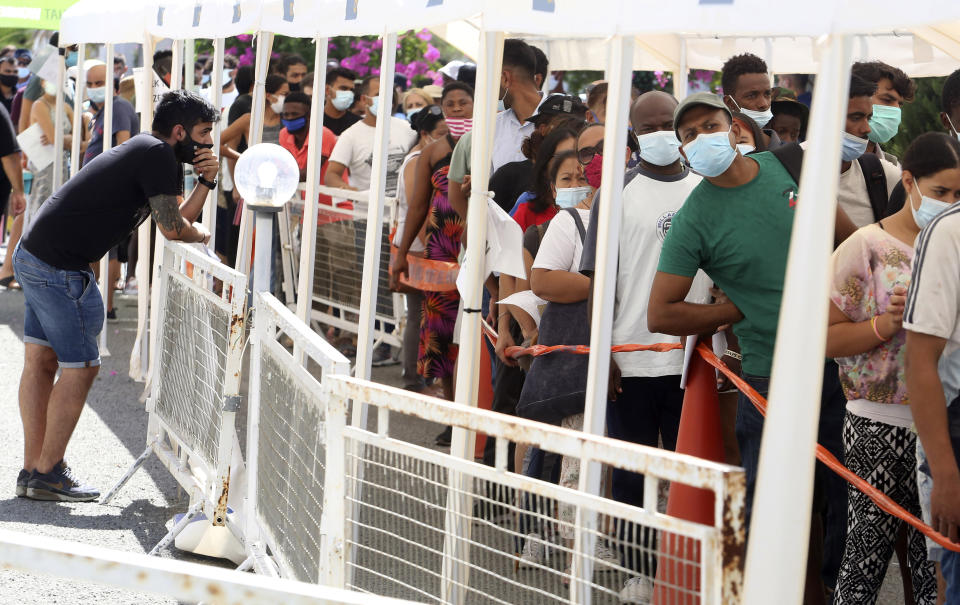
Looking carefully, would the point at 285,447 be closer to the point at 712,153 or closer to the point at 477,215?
the point at 477,215

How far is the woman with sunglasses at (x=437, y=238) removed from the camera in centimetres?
750

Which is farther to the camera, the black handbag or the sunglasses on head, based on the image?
the sunglasses on head

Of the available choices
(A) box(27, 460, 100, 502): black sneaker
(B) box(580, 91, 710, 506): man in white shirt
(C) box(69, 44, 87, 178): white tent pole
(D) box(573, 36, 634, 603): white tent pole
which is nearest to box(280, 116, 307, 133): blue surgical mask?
(C) box(69, 44, 87, 178): white tent pole

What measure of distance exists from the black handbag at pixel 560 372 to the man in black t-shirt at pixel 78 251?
2027 millimetres

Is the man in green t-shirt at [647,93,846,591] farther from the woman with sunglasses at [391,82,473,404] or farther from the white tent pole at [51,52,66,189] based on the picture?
the white tent pole at [51,52,66,189]

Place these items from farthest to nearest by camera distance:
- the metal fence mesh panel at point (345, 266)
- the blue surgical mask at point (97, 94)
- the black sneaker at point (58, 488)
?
the blue surgical mask at point (97, 94)
the metal fence mesh panel at point (345, 266)
the black sneaker at point (58, 488)

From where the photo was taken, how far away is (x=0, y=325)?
11.3m

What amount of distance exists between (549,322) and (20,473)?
3004 millimetres

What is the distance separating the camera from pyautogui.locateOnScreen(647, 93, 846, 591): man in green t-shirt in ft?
14.0

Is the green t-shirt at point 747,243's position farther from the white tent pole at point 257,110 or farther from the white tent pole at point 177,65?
the white tent pole at point 177,65

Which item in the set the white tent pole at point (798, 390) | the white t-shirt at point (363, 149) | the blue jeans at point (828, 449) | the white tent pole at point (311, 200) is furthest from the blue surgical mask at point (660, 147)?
the white t-shirt at point (363, 149)

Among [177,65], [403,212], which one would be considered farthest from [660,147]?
Result: [177,65]

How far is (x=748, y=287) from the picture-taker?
4.34 meters

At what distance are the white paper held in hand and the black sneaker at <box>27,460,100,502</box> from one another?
5.89 m
